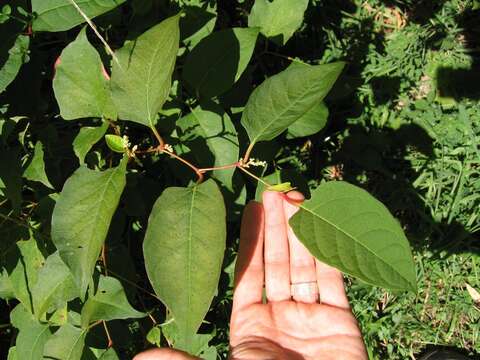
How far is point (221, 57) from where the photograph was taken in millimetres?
1663

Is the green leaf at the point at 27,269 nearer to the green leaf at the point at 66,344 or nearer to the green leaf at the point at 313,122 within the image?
the green leaf at the point at 66,344

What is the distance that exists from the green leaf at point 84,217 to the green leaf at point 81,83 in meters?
0.28

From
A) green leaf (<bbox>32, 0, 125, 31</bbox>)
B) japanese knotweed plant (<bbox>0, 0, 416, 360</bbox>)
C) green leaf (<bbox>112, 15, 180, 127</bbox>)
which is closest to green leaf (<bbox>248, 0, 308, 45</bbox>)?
japanese knotweed plant (<bbox>0, 0, 416, 360</bbox>)

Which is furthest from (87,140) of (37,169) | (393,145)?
(393,145)

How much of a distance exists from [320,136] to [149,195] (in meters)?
1.00

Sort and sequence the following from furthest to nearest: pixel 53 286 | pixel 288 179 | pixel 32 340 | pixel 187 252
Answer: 1. pixel 288 179
2. pixel 32 340
3. pixel 53 286
4. pixel 187 252

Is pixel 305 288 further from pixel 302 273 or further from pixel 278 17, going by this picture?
pixel 278 17

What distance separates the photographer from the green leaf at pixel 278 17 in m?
1.85

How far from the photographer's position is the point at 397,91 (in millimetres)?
2697

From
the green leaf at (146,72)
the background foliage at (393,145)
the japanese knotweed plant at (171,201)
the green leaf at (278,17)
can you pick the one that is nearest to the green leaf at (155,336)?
the background foliage at (393,145)

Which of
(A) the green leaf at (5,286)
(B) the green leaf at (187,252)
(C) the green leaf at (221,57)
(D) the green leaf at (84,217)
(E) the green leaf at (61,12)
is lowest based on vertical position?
(A) the green leaf at (5,286)

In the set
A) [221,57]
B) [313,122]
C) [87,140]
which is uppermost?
[221,57]

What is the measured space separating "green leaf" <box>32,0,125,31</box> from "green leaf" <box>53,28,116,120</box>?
9cm

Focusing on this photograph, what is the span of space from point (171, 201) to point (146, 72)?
33 centimetres
